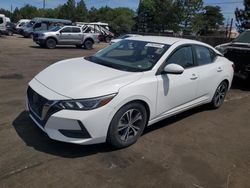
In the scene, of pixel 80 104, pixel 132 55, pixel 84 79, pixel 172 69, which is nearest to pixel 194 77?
pixel 172 69

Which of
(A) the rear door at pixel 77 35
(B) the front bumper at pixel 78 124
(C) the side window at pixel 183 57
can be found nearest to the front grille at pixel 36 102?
(B) the front bumper at pixel 78 124

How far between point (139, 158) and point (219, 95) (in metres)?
3.15

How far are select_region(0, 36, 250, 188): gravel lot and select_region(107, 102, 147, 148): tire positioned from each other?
0.44 feet

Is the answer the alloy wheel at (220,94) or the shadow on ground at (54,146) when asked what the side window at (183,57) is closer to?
the alloy wheel at (220,94)

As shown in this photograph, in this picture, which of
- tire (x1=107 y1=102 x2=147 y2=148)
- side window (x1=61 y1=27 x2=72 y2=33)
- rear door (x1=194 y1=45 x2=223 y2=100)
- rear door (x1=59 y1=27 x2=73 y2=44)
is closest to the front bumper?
tire (x1=107 y1=102 x2=147 y2=148)

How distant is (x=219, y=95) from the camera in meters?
6.73

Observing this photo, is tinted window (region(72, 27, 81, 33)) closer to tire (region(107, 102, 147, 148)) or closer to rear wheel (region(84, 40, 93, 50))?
rear wheel (region(84, 40, 93, 50))

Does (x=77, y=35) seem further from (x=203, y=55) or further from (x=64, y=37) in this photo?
(x=203, y=55)

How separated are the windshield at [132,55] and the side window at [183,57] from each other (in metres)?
0.19

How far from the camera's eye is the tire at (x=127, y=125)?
4.26 meters

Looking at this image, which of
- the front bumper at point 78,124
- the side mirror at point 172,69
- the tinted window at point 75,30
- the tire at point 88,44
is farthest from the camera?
the tire at point 88,44

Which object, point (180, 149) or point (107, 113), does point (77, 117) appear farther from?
point (180, 149)

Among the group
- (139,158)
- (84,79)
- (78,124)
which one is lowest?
(139,158)

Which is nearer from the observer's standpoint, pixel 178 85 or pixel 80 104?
pixel 80 104
